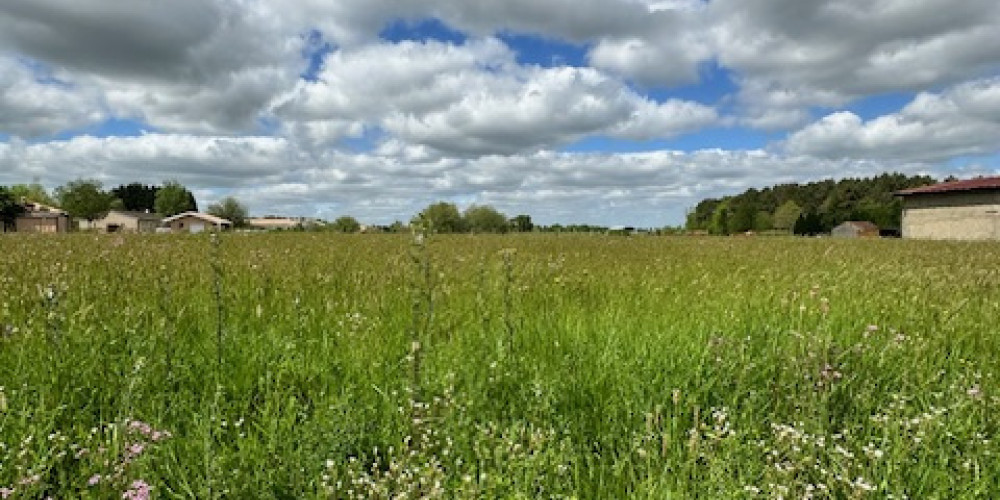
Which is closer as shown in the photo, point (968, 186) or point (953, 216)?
Answer: point (968, 186)

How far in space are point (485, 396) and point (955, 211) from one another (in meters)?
59.4

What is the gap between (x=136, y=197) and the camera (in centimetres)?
14375

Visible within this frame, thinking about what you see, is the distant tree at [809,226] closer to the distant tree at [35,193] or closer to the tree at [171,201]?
the tree at [171,201]

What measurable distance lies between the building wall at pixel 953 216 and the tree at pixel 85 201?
119 metres

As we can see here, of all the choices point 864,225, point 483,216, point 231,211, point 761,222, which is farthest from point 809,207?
point 231,211

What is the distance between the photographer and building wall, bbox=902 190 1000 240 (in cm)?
4447

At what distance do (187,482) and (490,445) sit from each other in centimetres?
120

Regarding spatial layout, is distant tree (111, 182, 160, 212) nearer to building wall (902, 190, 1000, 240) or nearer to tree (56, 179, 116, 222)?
tree (56, 179, 116, 222)

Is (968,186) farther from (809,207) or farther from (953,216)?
(809,207)

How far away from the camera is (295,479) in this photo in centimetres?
213

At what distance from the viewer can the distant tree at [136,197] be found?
142 m

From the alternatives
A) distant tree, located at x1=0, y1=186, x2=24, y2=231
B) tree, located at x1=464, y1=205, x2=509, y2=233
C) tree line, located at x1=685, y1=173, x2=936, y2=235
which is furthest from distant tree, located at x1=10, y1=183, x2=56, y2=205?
tree line, located at x1=685, y1=173, x2=936, y2=235

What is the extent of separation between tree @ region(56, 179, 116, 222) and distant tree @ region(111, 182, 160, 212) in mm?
37134

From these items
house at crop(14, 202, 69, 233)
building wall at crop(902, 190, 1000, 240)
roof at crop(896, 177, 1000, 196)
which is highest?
house at crop(14, 202, 69, 233)
